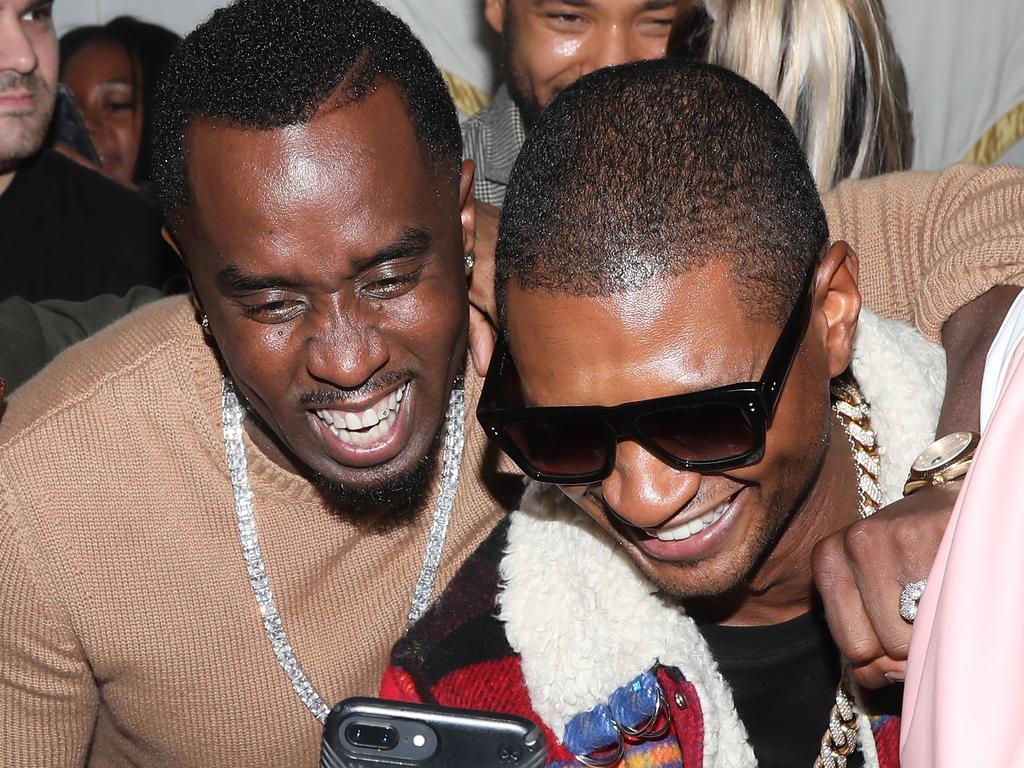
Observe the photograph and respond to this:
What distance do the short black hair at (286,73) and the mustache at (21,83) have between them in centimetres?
116

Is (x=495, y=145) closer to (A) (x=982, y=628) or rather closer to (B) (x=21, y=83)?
(B) (x=21, y=83)

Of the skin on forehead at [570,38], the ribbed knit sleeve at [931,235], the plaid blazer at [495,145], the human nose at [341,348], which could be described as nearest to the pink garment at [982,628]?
the human nose at [341,348]

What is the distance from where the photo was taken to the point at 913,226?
245cm

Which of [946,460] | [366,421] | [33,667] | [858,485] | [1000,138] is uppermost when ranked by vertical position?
[946,460]

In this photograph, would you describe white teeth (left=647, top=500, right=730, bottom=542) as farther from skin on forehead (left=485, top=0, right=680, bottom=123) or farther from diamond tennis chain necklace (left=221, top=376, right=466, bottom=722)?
skin on forehead (left=485, top=0, right=680, bottom=123)

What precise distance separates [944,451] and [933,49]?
2.80m

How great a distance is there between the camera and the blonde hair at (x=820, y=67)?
109 inches

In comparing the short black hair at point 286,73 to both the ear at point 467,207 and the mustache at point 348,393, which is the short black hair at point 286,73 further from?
the mustache at point 348,393

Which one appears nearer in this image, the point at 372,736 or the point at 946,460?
the point at 372,736

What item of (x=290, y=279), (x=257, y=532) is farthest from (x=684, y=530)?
(x=257, y=532)

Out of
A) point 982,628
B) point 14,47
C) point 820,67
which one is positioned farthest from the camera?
point 14,47

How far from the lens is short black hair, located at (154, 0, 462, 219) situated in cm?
189

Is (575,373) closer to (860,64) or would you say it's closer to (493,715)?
(493,715)

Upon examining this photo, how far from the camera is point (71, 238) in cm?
315
